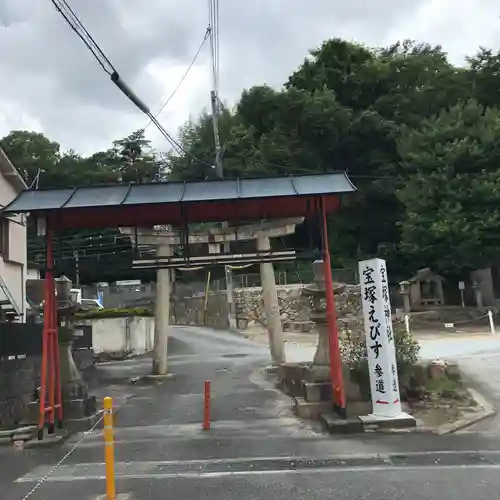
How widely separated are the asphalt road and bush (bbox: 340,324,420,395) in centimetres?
143

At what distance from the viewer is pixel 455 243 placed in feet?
95.1

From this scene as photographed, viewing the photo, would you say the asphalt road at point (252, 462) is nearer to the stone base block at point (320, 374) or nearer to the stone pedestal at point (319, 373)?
the stone pedestal at point (319, 373)

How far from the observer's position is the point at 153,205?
9.56m

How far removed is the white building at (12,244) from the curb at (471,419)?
1343 cm

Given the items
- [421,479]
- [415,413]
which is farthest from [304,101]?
[421,479]

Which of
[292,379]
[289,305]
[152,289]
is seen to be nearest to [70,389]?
[292,379]

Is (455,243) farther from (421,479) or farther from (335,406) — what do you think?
(421,479)

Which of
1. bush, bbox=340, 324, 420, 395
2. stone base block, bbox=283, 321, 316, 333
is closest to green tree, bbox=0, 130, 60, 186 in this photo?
stone base block, bbox=283, 321, 316, 333

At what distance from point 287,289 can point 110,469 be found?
3190cm

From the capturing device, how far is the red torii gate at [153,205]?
30.8 feet

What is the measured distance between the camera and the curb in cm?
880

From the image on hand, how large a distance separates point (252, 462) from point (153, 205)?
4.63 m

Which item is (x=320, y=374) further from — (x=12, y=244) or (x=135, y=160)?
(x=135, y=160)

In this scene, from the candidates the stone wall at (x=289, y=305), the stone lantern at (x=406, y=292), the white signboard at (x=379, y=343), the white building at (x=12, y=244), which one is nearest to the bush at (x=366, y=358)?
the white signboard at (x=379, y=343)
